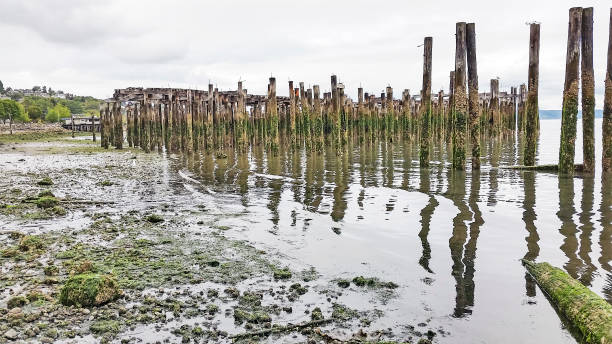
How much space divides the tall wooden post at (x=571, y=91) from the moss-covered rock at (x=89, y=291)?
37.5 ft

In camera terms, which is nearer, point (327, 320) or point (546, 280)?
point (327, 320)

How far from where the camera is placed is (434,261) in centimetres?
609

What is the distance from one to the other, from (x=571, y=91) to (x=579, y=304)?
30.8 feet

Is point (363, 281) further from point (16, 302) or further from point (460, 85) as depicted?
point (460, 85)

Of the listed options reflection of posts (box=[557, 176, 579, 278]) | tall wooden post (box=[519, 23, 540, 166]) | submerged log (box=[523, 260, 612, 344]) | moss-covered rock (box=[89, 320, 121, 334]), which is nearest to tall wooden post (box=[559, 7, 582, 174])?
reflection of posts (box=[557, 176, 579, 278])

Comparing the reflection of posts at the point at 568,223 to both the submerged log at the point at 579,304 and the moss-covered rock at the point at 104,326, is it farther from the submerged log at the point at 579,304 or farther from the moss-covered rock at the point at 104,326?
the moss-covered rock at the point at 104,326

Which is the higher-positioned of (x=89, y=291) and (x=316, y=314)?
(x=89, y=291)

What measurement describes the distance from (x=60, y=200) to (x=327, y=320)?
25.4ft

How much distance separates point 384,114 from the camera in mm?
30906

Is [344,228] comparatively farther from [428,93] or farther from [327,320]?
[428,93]

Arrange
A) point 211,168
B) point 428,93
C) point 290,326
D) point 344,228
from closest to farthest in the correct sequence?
point 290,326
point 344,228
point 428,93
point 211,168

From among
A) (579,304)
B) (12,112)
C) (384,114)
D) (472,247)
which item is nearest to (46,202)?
(472,247)

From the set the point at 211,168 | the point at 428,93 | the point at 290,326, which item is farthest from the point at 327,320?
the point at 211,168

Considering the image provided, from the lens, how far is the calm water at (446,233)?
4605mm
